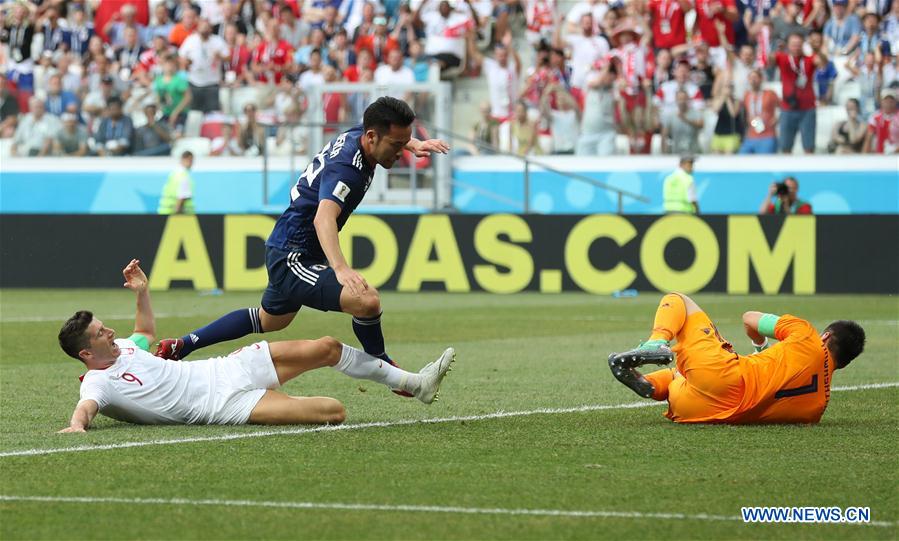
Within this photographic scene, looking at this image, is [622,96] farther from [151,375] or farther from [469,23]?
[151,375]

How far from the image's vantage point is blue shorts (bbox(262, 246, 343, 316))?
29.5ft

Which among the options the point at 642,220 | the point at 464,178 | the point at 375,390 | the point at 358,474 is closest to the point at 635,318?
the point at 642,220

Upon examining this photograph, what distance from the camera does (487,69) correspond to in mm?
26734

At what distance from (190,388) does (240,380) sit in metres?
0.29

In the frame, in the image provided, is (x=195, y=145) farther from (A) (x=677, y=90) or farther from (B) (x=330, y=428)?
(B) (x=330, y=428)

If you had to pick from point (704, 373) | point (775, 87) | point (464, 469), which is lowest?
point (464, 469)

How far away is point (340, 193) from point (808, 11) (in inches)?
707

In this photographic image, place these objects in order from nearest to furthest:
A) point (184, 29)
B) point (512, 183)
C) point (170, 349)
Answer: point (170, 349) → point (512, 183) → point (184, 29)

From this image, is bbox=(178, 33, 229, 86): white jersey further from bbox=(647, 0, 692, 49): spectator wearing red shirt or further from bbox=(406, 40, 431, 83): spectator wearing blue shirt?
bbox=(647, 0, 692, 49): spectator wearing red shirt

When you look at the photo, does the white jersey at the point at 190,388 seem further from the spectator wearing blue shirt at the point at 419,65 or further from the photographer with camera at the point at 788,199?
the spectator wearing blue shirt at the point at 419,65

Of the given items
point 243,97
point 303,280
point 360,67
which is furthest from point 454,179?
point 303,280

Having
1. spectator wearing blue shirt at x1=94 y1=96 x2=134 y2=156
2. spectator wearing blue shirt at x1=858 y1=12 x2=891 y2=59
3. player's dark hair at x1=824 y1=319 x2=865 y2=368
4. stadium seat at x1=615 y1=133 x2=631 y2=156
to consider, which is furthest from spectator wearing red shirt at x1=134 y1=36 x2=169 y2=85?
player's dark hair at x1=824 y1=319 x2=865 y2=368

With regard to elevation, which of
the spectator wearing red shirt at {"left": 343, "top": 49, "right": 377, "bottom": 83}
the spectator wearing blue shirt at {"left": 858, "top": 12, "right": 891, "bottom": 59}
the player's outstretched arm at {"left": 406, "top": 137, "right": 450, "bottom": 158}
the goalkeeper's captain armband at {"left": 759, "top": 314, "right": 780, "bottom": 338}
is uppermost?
the spectator wearing blue shirt at {"left": 858, "top": 12, "right": 891, "bottom": 59}

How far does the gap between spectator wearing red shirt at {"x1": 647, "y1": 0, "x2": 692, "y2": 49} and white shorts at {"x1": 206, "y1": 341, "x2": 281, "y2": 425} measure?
58.5 ft
